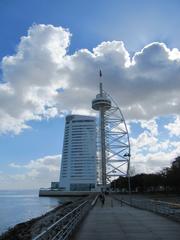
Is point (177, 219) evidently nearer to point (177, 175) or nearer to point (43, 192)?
point (177, 175)

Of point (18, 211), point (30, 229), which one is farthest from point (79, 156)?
point (30, 229)

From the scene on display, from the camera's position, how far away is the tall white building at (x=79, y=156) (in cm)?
16950

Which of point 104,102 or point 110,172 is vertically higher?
point 104,102

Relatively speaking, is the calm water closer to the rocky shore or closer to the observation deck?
the rocky shore

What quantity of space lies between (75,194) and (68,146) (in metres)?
30.0

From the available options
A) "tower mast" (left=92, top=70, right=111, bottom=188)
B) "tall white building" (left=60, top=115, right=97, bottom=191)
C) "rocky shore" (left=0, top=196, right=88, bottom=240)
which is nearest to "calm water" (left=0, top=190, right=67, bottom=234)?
"rocky shore" (left=0, top=196, right=88, bottom=240)

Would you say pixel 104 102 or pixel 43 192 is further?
pixel 43 192

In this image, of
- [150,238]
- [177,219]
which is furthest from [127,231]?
[177,219]

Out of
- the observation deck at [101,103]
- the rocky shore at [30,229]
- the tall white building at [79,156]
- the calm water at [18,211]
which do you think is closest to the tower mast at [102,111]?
the observation deck at [101,103]

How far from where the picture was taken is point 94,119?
17762 cm

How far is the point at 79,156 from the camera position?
17150 centimetres

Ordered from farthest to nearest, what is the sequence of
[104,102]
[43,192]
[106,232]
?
[43,192]
[104,102]
[106,232]

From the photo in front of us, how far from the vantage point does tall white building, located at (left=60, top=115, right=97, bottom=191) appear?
16950 centimetres

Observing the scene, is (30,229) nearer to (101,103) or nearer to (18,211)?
(18,211)
